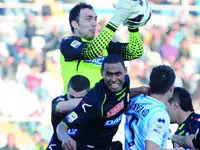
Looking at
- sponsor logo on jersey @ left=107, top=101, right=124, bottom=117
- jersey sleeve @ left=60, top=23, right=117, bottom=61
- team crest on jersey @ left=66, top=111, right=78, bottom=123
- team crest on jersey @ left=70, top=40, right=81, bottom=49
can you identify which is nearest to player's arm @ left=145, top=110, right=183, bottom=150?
sponsor logo on jersey @ left=107, top=101, right=124, bottom=117

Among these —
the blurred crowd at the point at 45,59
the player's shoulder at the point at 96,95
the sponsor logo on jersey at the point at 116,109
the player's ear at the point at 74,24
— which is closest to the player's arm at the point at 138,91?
the sponsor logo on jersey at the point at 116,109

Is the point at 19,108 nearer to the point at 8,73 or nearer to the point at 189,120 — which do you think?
the point at 8,73

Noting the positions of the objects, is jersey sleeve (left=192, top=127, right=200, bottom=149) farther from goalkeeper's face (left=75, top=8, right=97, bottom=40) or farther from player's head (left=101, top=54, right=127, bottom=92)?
goalkeeper's face (left=75, top=8, right=97, bottom=40)

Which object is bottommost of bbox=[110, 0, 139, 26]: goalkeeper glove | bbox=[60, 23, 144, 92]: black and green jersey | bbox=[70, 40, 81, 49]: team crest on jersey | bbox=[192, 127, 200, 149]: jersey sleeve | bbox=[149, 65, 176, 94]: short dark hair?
bbox=[192, 127, 200, 149]: jersey sleeve

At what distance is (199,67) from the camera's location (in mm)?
10453

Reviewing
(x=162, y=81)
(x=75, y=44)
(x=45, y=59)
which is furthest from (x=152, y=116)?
(x=45, y=59)

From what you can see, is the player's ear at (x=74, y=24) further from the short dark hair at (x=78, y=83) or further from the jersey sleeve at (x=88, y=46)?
the short dark hair at (x=78, y=83)

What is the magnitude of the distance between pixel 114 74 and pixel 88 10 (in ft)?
3.40

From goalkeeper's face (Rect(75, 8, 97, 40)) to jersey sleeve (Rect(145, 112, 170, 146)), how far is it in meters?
1.15

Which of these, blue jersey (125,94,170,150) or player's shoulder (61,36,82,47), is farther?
player's shoulder (61,36,82,47)

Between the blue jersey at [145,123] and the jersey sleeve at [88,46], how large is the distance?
1.69ft

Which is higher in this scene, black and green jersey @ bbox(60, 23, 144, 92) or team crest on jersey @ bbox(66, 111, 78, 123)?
black and green jersey @ bbox(60, 23, 144, 92)

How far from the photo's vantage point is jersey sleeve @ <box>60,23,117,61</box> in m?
5.28

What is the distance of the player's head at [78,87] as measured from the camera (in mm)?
5203
